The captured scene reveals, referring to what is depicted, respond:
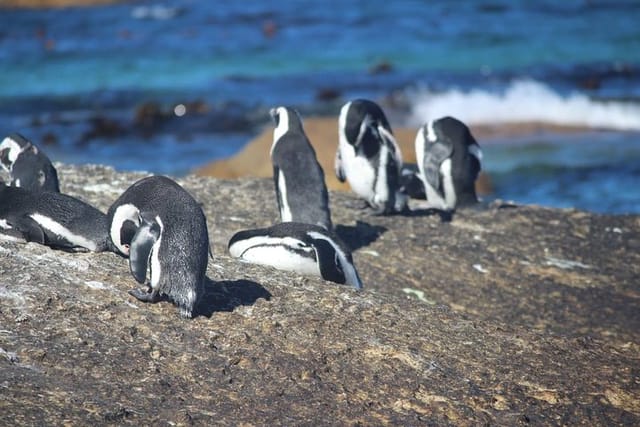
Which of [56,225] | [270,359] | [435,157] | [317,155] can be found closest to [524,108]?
[317,155]

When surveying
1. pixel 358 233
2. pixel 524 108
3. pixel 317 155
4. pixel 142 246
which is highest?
pixel 142 246

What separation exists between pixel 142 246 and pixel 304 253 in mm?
1496

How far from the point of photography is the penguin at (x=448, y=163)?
30.2 ft

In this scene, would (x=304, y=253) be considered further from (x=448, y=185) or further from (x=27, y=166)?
(x=448, y=185)

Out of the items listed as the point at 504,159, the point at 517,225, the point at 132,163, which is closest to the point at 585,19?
the point at 504,159

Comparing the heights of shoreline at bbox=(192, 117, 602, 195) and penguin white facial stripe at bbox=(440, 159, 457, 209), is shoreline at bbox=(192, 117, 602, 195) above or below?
below

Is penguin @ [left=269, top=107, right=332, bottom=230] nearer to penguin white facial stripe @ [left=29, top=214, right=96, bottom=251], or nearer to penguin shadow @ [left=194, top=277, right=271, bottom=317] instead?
penguin shadow @ [left=194, top=277, right=271, bottom=317]

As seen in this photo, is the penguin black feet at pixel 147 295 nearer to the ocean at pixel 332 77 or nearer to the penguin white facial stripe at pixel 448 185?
the penguin white facial stripe at pixel 448 185

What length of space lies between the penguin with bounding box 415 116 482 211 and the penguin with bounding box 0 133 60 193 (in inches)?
123

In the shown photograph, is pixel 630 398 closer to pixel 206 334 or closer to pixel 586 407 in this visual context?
pixel 586 407

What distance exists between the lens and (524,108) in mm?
19297

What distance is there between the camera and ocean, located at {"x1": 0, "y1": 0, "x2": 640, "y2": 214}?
16.2m

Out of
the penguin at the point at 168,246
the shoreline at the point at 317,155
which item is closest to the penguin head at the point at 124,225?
the penguin at the point at 168,246

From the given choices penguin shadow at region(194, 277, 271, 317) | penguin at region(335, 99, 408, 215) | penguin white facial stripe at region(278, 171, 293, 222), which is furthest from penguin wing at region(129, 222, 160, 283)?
penguin at region(335, 99, 408, 215)
